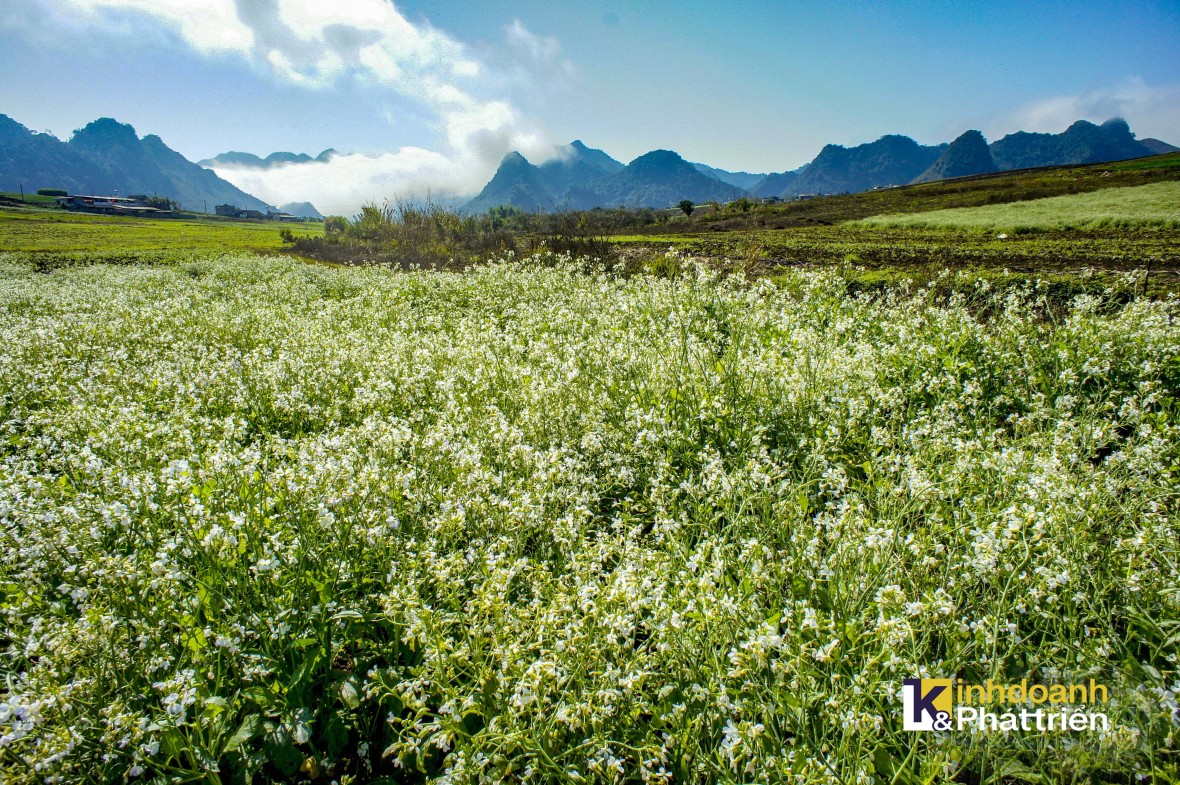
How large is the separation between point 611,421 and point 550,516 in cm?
197

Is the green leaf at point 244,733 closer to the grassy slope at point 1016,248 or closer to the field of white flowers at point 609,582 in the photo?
the field of white flowers at point 609,582

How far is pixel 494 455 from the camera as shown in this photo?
16.7ft

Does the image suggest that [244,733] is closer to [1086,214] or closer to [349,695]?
[349,695]

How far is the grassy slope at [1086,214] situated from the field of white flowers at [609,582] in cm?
3391

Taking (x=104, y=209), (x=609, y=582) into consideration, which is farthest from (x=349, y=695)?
(x=104, y=209)

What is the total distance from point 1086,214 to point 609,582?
47118 mm

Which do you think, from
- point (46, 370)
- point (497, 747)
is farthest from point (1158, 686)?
point (46, 370)

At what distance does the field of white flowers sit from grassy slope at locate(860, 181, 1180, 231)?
111 feet

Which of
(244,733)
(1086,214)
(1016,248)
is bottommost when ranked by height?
(244,733)

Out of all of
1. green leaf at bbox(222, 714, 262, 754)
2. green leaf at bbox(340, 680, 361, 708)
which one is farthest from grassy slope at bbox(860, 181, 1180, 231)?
green leaf at bbox(222, 714, 262, 754)

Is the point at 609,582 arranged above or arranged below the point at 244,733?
above

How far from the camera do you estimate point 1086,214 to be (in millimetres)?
34438

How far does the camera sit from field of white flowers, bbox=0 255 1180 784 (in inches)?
91.5

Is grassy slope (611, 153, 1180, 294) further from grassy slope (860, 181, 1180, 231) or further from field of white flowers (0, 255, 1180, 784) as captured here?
field of white flowers (0, 255, 1180, 784)
